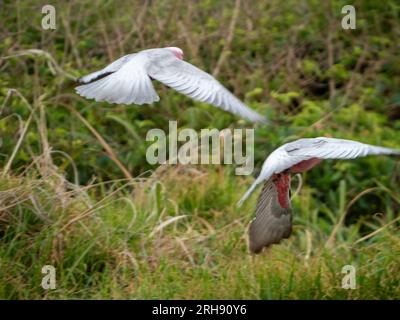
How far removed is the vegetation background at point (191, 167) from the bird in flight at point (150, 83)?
532 mm

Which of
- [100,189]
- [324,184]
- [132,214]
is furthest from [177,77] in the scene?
[324,184]

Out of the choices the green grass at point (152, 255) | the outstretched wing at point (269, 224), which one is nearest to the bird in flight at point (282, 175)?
the outstretched wing at point (269, 224)

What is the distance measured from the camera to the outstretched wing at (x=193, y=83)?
4.63 m

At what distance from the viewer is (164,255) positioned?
4965mm

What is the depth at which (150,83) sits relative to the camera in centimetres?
464

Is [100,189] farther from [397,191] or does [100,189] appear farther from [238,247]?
[397,191]

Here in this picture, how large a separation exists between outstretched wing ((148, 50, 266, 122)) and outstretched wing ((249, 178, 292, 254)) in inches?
17.0

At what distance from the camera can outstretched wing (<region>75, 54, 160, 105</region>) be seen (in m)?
4.52

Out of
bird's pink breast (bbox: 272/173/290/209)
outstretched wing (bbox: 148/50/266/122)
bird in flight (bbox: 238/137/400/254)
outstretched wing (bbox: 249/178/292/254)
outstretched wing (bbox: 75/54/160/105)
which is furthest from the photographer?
outstretched wing (bbox: 249/178/292/254)

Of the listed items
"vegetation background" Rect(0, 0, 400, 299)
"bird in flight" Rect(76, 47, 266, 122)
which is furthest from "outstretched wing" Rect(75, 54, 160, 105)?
"vegetation background" Rect(0, 0, 400, 299)

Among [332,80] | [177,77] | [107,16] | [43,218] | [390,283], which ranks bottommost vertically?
[390,283]

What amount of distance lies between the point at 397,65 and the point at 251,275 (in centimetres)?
288

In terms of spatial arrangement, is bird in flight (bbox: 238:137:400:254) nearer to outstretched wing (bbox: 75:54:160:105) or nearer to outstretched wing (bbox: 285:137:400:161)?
outstretched wing (bbox: 285:137:400:161)

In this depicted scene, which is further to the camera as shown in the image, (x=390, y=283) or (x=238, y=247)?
(x=238, y=247)
